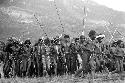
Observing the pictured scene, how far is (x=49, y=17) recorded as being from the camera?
72.6 meters

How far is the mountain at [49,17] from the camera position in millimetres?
64125

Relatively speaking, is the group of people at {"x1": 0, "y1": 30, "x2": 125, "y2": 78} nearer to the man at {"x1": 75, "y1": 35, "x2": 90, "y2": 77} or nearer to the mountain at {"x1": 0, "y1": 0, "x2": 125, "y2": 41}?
the man at {"x1": 75, "y1": 35, "x2": 90, "y2": 77}

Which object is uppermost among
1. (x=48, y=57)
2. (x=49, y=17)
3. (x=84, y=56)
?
(x=49, y=17)

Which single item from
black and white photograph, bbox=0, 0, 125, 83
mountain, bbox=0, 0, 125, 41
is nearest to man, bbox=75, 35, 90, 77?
black and white photograph, bbox=0, 0, 125, 83

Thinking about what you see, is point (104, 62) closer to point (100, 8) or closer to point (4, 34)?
point (4, 34)

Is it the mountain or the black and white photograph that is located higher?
the mountain

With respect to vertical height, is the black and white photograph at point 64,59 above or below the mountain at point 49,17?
below

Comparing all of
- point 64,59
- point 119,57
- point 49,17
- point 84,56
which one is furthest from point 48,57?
point 49,17

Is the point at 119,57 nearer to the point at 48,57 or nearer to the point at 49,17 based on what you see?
the point at 48,57

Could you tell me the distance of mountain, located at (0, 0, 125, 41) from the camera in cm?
6412

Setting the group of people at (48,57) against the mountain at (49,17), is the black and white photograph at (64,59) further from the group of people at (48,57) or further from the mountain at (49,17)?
the mountain at (49,17)

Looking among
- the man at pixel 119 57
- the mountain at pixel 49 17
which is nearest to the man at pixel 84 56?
the man at pixel 119 57

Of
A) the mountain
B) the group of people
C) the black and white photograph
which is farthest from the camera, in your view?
the mountain

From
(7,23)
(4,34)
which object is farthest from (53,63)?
(7,23)
